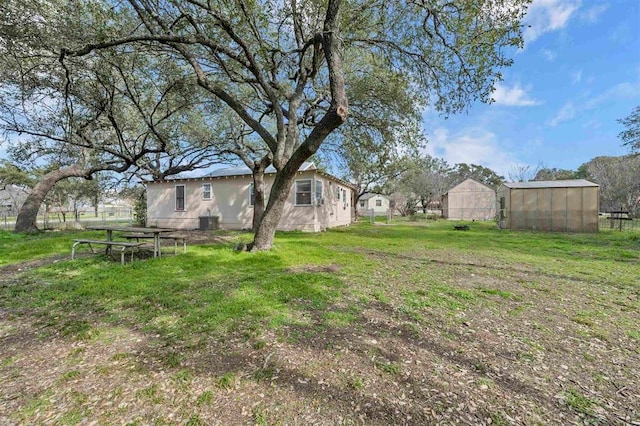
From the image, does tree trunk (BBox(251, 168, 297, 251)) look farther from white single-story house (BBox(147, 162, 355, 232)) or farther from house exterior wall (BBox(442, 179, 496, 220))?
house exterior wall (BBox(442, 179, 496, 220))

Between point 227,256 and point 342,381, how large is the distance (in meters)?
5.22

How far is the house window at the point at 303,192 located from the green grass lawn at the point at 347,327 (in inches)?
303

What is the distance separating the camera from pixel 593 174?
3416 centimetres

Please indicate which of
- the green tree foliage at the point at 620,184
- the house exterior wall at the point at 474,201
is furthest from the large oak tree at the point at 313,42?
the green tree foliage at the point at 620,184

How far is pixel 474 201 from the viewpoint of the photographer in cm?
2723

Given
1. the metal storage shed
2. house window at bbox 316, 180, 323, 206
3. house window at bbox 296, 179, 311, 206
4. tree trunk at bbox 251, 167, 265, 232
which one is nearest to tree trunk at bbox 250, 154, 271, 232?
tree trunk at bbox 251, 167, 265, 232

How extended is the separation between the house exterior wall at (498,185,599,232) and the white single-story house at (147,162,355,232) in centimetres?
934

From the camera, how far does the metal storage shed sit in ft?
44.8

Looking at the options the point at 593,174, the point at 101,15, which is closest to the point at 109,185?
the point at 101,15

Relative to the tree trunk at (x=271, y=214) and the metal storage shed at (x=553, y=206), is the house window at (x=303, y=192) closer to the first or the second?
the tree trunk at (x=271, y=214)

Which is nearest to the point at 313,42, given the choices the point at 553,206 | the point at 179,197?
the point at 179,197

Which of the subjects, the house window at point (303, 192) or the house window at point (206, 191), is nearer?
the house window at point (303, 192)

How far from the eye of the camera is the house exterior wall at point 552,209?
1364 centimetres

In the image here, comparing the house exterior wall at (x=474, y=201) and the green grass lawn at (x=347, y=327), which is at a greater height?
the house exterior wall at (x=474, y=201)
